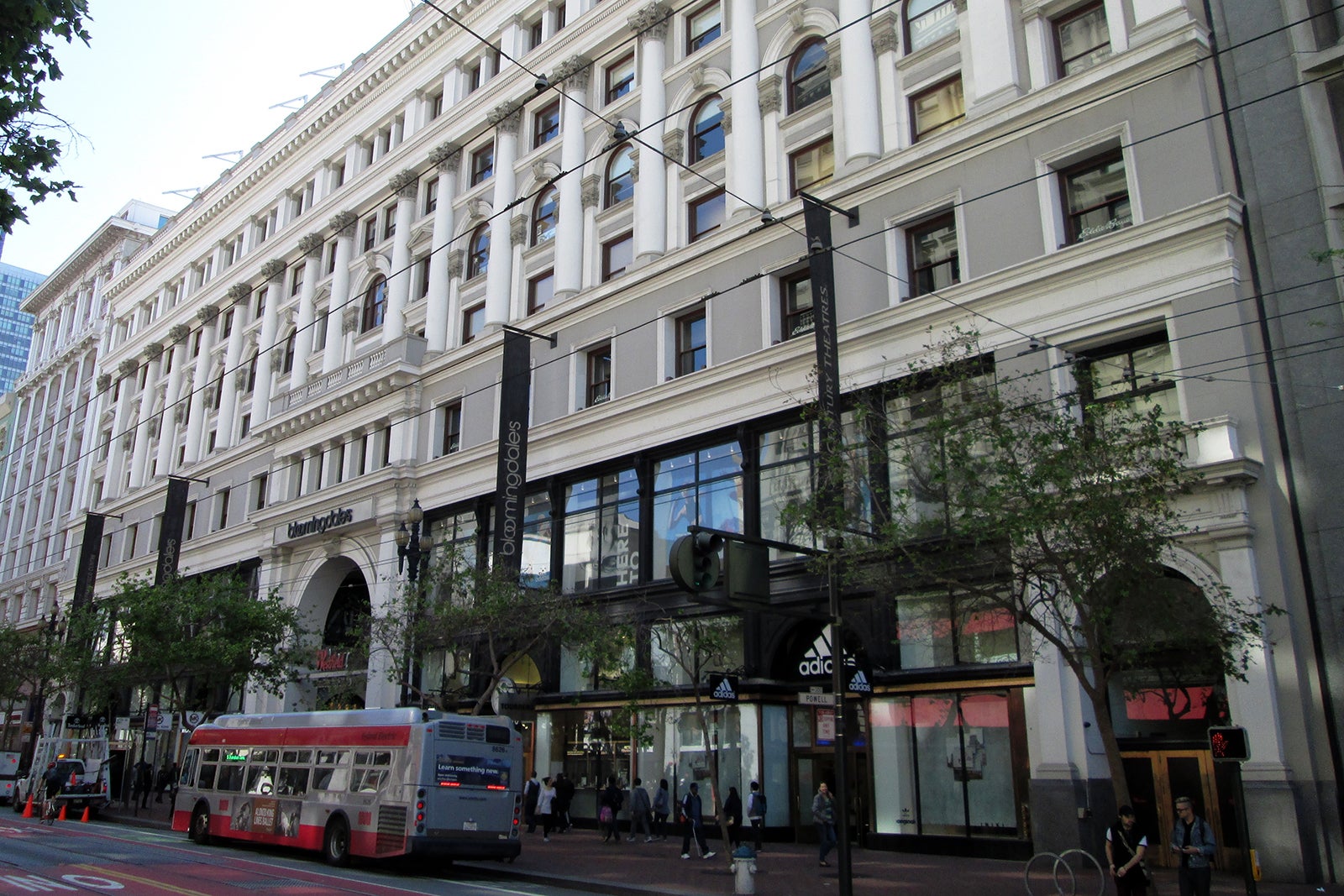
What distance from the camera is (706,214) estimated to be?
1278 inches

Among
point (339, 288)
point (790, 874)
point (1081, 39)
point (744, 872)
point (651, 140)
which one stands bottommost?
point (790, 874)

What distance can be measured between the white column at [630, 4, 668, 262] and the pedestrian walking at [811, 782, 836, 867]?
57.0 ft

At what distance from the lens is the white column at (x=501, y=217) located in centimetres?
3838

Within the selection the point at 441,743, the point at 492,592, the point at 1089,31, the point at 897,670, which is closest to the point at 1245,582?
the point at 897,670

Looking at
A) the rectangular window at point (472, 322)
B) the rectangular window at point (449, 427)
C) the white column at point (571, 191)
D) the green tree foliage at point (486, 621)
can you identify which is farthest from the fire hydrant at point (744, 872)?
the rectangular window at point (472, 322)

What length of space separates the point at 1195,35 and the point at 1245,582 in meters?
11.4

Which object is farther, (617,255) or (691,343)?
(617,255)

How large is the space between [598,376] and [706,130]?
841 centimetres

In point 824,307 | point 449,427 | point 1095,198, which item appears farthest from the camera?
point 449,427

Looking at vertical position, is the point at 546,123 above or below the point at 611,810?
above

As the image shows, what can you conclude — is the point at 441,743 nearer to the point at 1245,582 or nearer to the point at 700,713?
the point at 700,713

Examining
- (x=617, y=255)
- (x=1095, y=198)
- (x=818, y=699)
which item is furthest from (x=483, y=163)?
(x=818, y=699)

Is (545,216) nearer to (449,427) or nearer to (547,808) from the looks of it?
(449,427)

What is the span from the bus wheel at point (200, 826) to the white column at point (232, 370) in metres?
28.9
